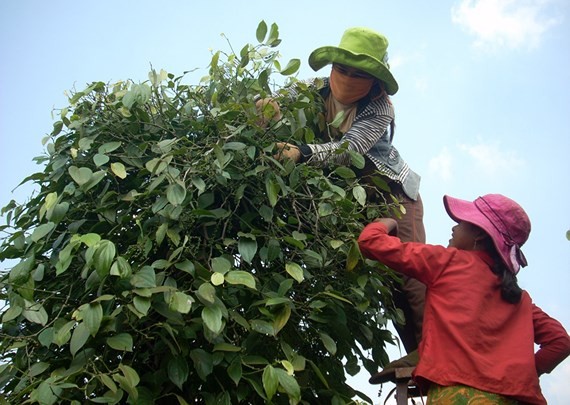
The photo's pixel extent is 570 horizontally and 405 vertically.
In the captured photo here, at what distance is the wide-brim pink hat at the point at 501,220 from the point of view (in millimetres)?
2080

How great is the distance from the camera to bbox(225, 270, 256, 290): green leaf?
5.48 feet

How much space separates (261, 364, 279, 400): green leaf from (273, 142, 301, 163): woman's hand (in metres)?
0.63

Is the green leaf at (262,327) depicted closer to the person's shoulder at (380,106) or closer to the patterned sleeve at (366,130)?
the patterned sleeve at (366,130)

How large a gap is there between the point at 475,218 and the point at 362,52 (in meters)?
0.68

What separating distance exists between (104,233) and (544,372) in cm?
131

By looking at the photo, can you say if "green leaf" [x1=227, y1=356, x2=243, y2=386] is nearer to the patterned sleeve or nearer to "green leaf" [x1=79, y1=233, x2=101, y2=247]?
"green leaf" [x1=79, y1=233, x2=101, y2=247]

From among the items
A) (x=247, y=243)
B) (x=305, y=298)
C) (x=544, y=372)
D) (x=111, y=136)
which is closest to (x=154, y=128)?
(x=111, y=136)

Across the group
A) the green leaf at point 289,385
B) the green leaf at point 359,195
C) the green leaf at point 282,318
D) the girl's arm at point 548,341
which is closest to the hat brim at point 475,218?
the girl's arm at point 548,341

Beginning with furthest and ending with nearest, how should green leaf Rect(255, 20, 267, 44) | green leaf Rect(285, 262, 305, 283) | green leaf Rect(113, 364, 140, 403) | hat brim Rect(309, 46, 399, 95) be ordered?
hat brim Rect(309, 46, 399, 95)
green leaf Rect(255, 20, 267, 44)
green leaf Rect(285, 262, 305, 283)
green leaf Rect(113, 364, 140, 403)

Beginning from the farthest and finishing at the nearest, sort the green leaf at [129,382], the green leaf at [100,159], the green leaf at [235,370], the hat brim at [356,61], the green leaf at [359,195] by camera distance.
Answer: the hat brim at [356,61]
the green leaf at [359,195]
the green leaf at [100,159]
the green leaf at [235,370]
the green leaf at [129,382]

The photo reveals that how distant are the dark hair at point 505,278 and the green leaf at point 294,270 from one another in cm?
61

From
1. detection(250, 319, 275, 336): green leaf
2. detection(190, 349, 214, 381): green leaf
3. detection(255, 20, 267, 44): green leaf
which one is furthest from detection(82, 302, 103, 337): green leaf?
detection(255, 20, 267, 44): green leaf

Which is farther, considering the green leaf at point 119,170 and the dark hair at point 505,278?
the dark hair at point 505,278

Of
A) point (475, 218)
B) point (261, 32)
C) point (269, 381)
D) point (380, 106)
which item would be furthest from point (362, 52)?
point (269, 381)
